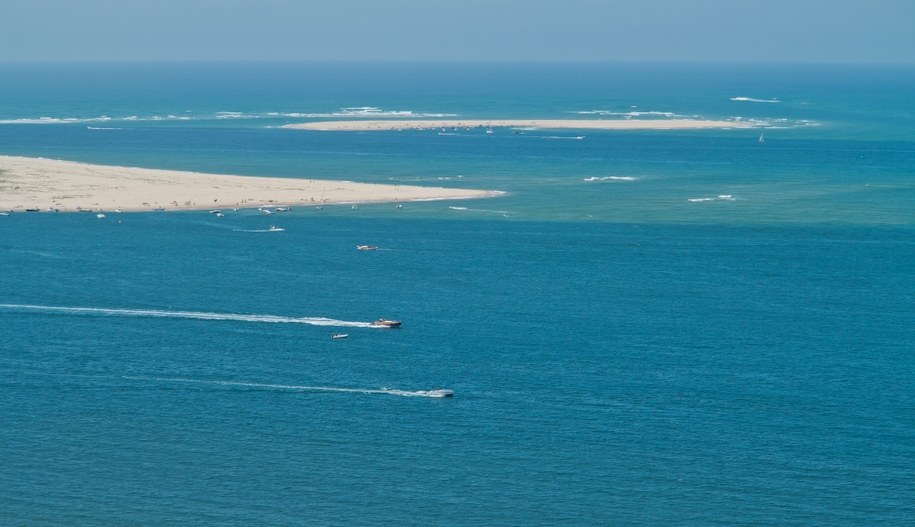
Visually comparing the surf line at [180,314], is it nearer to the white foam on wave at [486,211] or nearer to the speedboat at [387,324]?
the speedboat at [387,324]

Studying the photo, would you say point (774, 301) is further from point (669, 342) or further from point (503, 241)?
point (503, 241)

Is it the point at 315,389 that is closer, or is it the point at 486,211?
the point at 315,389

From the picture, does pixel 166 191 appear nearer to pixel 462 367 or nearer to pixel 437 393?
pixel 462 367

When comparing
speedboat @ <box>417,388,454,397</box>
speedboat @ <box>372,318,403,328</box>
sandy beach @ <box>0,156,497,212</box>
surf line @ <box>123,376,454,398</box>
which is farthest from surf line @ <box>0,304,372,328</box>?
sandy beach @ <box>0,156,497,212</box>

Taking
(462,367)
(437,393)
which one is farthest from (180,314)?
(437,393)

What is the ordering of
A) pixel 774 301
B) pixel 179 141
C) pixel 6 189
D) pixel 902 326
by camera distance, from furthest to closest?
pixel 179 141
pixel 6 189
pixel 774 301
pixel 902 326

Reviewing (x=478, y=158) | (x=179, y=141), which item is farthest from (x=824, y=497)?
(x=179, y=141)

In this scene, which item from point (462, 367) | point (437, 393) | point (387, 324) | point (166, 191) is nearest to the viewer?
point (437, 393)

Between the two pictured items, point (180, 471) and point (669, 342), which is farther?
point (669, 342)
